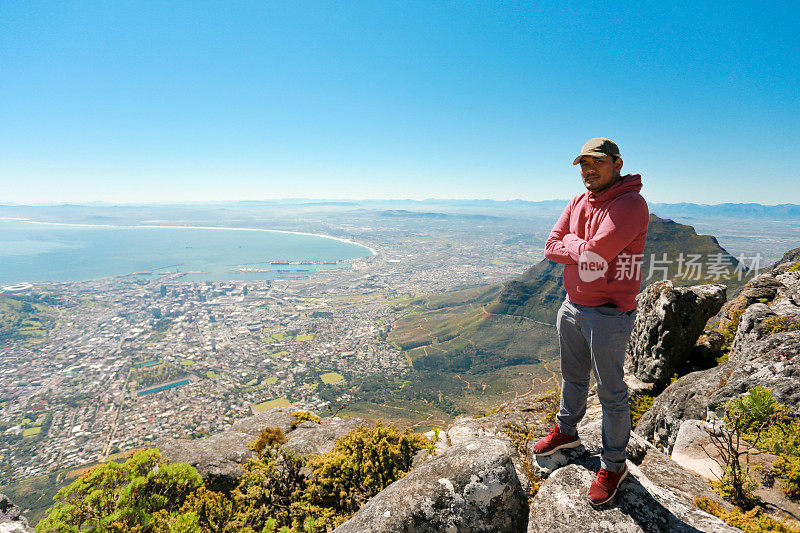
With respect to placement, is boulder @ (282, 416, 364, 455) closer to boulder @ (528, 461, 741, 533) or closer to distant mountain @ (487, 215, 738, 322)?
boulder @ (528, 461, 741, 533)

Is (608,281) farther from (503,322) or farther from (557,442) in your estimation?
(503,322)

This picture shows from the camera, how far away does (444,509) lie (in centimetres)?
299

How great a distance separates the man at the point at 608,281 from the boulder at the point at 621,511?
0.13 metres

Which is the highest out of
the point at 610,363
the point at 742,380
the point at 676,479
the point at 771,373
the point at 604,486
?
the point at 610,363

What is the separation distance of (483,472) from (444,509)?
0.50 meters

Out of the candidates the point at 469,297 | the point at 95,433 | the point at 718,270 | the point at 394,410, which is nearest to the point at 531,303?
the point at 469,297

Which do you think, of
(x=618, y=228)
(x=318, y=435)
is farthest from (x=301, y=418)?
(x=618, y=228)

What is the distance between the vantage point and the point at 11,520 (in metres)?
4.56

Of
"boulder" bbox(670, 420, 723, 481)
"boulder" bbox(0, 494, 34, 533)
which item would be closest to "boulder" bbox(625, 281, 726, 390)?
"boulder" bbox(670, 420, 723, 481)

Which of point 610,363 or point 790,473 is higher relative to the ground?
point 610,363

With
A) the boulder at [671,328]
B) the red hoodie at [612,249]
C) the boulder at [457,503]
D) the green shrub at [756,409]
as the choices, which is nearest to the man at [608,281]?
the red hoodie at [612,249]

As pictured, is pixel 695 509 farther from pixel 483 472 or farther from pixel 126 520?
pixel 126 520

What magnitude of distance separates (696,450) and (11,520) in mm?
10033

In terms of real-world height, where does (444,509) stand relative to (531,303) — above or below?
above
